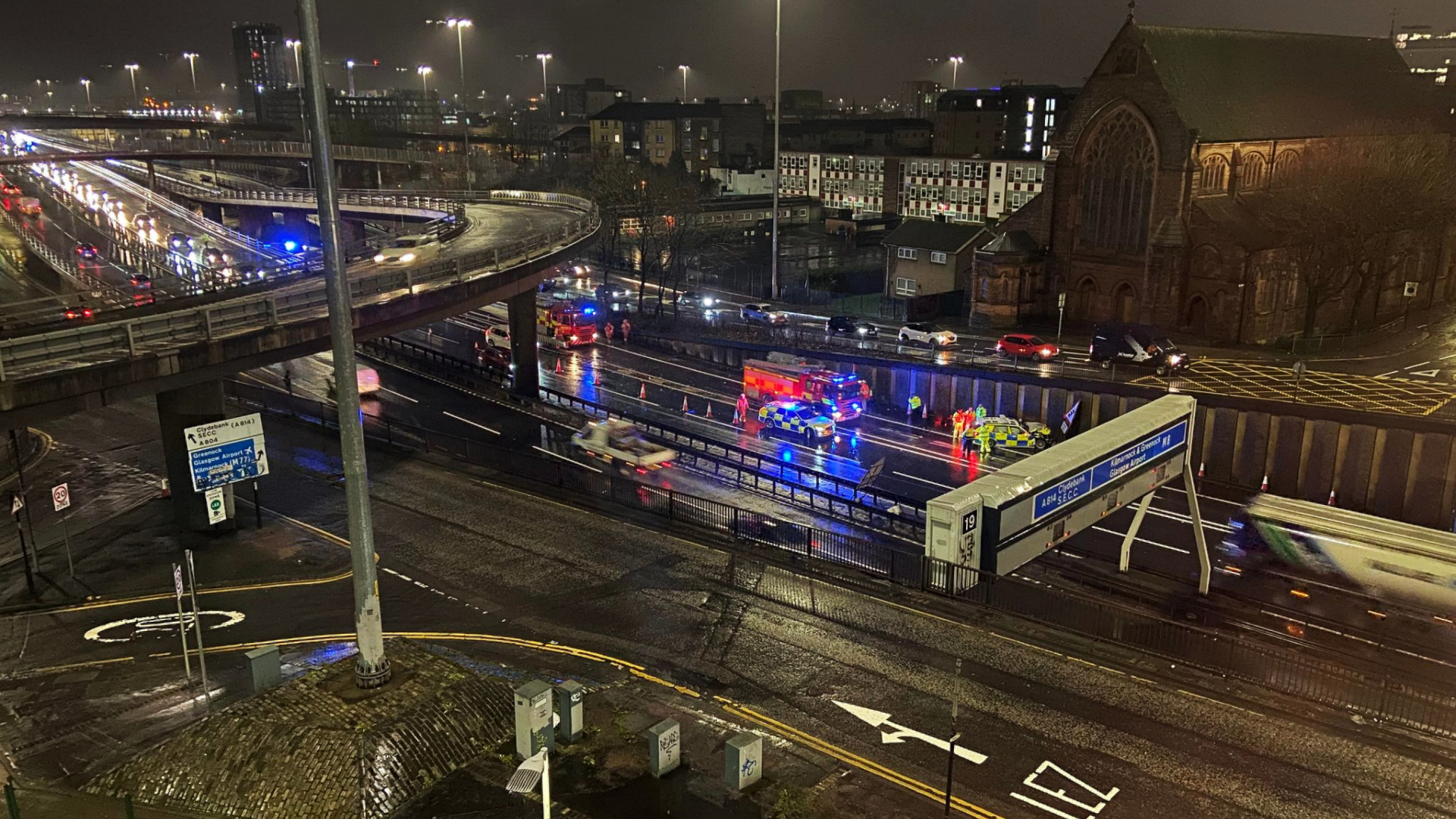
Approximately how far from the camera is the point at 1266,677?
19438 mm

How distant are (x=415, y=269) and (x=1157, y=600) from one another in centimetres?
2623

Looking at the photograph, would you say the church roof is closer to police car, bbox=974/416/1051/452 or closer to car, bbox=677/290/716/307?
police car, bbox=974/416/1051/452

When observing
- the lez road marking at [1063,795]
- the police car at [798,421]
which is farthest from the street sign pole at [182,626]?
the police car at [798,421]

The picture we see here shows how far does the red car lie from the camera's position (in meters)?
47.8

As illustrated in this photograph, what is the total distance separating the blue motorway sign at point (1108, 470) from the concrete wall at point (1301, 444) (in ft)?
45.9

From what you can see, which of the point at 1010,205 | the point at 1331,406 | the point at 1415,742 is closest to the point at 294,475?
the point at 1415,742

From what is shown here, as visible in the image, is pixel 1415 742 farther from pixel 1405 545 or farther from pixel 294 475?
pixel 294 475

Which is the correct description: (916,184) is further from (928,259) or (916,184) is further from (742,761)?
(742,761)

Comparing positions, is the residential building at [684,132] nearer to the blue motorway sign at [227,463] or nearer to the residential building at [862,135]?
the residential building at [862,135]

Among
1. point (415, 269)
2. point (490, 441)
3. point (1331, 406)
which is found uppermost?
point (415, 269)

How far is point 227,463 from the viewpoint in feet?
78.2

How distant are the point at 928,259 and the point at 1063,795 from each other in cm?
5731

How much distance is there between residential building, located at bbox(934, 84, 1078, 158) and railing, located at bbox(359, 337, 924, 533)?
90059 mm

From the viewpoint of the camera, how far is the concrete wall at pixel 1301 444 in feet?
107
